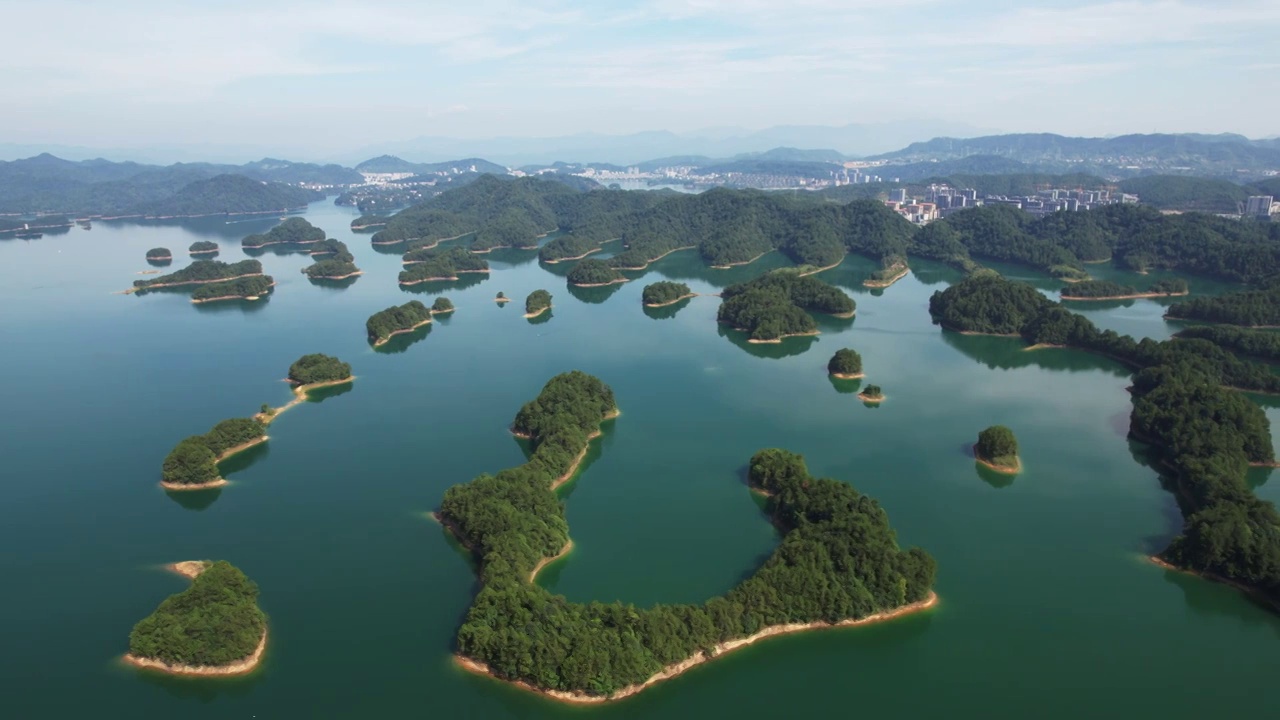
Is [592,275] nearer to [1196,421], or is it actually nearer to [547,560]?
[547,560]

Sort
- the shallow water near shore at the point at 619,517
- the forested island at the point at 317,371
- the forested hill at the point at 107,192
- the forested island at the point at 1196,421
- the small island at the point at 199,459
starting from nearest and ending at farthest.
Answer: the shallow water near shore at the point at 619,517, the forested island at the point at 1196,421, the small island at the point at 199,459, the forested island at the point at 317,371, the forested hill at the point at 107,192

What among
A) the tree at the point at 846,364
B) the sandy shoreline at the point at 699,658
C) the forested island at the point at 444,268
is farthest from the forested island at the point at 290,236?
the sandy shoreline at the point at 699,658

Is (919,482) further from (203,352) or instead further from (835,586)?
(203,352)

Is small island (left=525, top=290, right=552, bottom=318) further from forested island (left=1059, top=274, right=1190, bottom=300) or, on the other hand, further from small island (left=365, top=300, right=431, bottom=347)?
forested island (left=1059, top=274, right=1190, bottom=300)

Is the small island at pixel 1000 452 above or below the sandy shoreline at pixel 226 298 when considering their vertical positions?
below

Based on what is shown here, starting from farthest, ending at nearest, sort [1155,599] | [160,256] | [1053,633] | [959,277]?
[160,256] → [959,277] → [1155,599] → [1053,633]

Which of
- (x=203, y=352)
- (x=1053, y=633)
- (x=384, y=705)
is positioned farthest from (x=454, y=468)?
(x=203, y=352)

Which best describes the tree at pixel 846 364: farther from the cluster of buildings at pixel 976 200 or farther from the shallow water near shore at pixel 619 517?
the cluster of buildings at pixel 976 200
